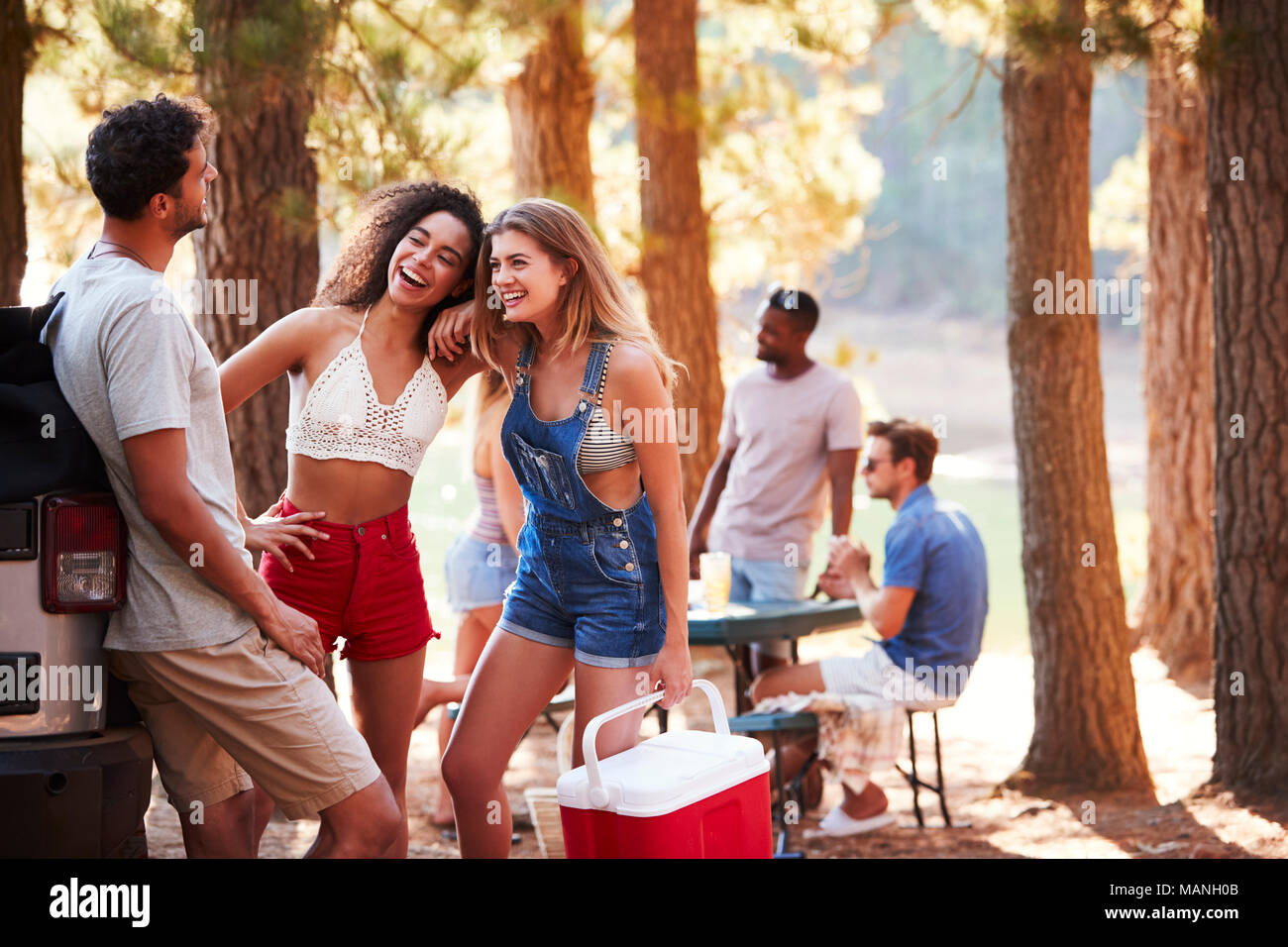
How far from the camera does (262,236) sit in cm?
482

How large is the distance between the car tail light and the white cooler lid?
88 centimetres

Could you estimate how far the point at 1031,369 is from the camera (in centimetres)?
529

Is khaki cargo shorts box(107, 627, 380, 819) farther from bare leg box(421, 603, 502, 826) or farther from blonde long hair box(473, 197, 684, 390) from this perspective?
bare leg box(421, 603, 502, 826)

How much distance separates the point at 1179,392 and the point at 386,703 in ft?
20.1

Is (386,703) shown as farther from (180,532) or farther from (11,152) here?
(11,152)

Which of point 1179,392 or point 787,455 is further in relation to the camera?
point 1179,392

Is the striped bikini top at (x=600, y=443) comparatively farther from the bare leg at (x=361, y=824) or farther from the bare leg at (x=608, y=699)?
the bare leg at (x=361, y=824)

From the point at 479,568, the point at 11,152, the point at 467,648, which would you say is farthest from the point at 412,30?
the point at 467,648

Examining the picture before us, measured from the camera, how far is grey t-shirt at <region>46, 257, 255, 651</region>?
2.30m

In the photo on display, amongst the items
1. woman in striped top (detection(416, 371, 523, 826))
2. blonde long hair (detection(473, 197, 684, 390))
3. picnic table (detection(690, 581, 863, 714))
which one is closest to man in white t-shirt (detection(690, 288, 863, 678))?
picnic table (detection(690, 581, 863, 714))

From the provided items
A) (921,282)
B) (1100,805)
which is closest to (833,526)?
(1100,805)

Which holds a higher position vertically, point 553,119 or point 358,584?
point 553,119

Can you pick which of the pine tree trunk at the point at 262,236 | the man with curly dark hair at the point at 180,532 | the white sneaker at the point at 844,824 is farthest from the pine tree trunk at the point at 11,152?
the white sneaker at the point at 844,824

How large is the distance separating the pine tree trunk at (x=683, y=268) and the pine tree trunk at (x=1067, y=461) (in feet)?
11.1
